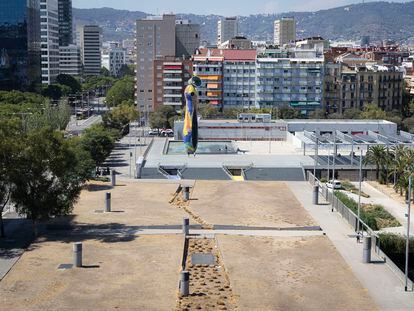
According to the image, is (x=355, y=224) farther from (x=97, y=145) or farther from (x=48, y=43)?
(x=48, y=43)

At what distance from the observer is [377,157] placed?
6650 cm

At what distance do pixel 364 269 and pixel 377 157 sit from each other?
3322cm

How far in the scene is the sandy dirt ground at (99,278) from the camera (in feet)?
96.5

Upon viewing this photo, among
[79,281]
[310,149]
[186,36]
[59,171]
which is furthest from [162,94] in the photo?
[79,281]

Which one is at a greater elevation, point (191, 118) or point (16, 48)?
point (16, 48)

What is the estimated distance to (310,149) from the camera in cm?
7906

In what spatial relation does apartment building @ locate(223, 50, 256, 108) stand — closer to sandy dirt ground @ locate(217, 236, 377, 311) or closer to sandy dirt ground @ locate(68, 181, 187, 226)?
sandy dirt ground @ locate(68, 181, 187, 226)

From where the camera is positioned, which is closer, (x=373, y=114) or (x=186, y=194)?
(x=186, y=194)

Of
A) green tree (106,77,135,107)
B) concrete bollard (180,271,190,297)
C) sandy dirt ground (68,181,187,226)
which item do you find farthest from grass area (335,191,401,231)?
green tree (106,77,135,107)

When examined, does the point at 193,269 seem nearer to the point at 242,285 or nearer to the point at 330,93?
the point at 242,285

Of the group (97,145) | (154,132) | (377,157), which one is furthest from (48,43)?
(377,157)

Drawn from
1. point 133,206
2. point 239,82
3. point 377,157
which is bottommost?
point 133,206

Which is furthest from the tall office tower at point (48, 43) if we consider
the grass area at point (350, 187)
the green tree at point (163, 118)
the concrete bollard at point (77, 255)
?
the concrete bollard at point (77, 255)

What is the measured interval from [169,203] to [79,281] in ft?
65.0
